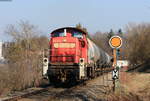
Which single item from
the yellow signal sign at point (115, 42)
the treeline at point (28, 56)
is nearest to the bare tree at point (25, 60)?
the treeline at point (28, 56)

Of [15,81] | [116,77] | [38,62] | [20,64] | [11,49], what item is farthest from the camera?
[11,49]

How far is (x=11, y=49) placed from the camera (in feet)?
160

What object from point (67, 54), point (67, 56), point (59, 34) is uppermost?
point (59, 34)

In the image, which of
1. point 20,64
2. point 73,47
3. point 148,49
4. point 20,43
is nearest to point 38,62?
point 20,64

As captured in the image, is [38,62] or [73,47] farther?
[38,62]

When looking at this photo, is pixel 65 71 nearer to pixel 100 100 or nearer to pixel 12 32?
pixel 100 100

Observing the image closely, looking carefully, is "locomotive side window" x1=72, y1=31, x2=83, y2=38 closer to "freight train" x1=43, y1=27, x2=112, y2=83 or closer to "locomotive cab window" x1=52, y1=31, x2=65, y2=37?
"freight train" x1=43, y1=27, x2=112, y2=83

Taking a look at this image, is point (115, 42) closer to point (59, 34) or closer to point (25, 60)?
point (59, 34)

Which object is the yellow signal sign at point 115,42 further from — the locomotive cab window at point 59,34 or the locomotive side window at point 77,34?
the locomotive cab window at point 59,34

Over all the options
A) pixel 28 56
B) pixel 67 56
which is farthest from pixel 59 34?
pixel 28 56

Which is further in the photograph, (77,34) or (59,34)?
(77,34)

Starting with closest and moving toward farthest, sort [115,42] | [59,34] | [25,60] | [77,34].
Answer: [115,42] < [59,34] < [77,34] < [25,60]

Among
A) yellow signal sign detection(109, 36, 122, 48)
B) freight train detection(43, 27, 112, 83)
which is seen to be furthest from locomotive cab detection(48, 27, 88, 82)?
yellow signal sign detection(109, 36, 122, 48)

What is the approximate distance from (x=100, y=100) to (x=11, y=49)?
121 feet
